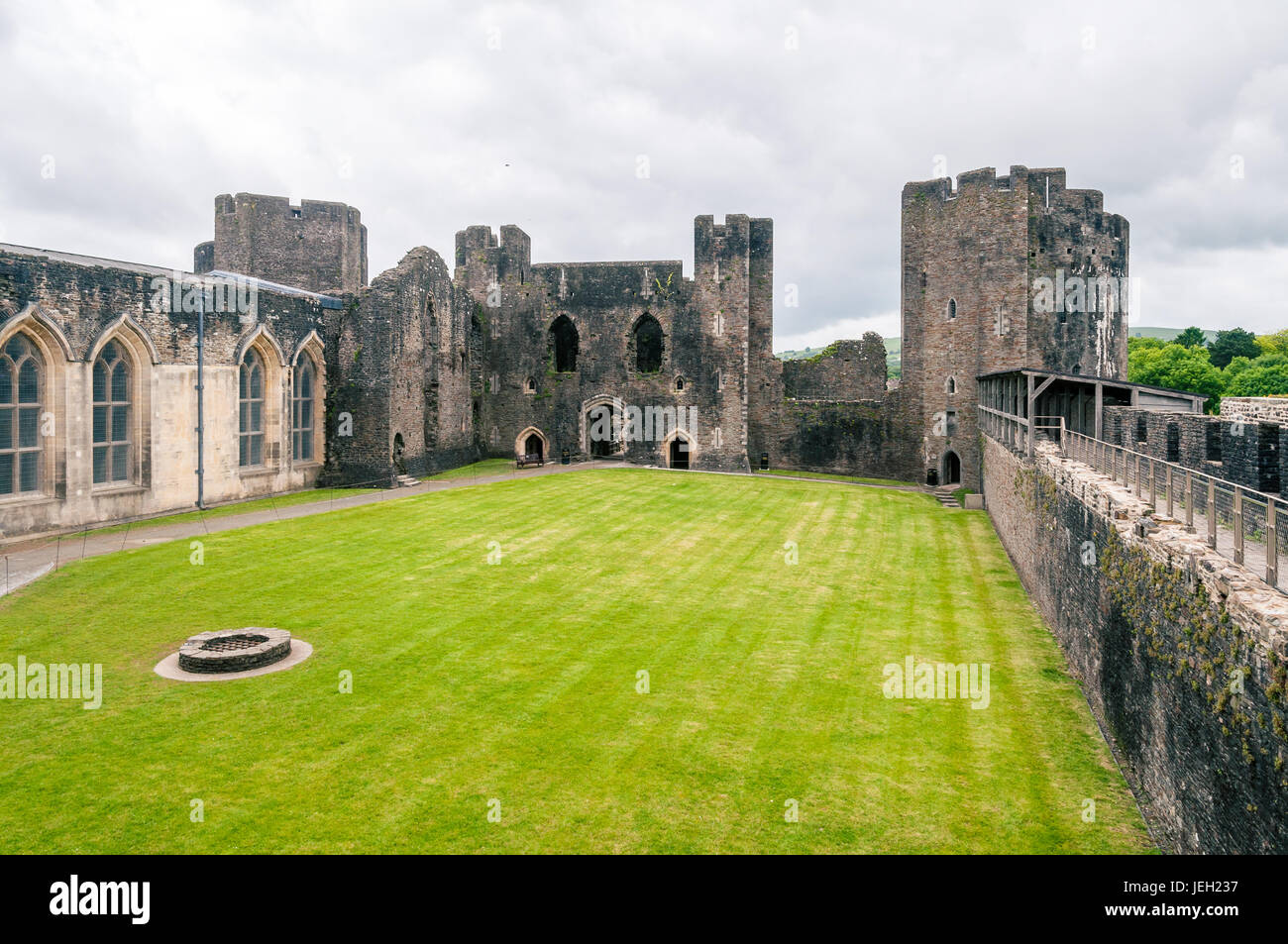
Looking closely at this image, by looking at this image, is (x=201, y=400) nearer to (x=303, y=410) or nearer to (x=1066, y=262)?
(x=303, y=410)

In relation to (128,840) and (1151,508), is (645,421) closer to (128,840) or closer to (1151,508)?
(1151,508)

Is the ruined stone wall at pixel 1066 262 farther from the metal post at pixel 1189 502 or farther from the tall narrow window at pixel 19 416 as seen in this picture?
the tall narrow window at pixel 19 416

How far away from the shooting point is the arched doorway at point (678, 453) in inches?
1692

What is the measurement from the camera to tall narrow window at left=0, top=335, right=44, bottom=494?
19.9m

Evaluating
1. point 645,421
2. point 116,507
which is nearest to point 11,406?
point 116,507

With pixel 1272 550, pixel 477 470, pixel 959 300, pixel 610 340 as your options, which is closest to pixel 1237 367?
pixel 959 300

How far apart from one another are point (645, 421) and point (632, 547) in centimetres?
2083

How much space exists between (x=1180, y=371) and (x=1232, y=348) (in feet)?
87.1

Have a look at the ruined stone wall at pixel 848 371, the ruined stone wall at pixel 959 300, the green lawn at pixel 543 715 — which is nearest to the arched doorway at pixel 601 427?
the ruined stone wall at pixel 848 371

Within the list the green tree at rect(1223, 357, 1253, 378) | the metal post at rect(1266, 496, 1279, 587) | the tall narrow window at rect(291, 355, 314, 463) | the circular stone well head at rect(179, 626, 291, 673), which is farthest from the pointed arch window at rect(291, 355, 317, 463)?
the green tree at rect(1223, 357, 1253, 378)

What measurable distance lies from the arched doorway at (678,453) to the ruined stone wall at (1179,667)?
2859 centimetres

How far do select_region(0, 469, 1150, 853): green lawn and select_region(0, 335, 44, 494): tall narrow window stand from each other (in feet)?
13.5

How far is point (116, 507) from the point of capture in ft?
75.0

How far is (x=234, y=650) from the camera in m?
13.0
